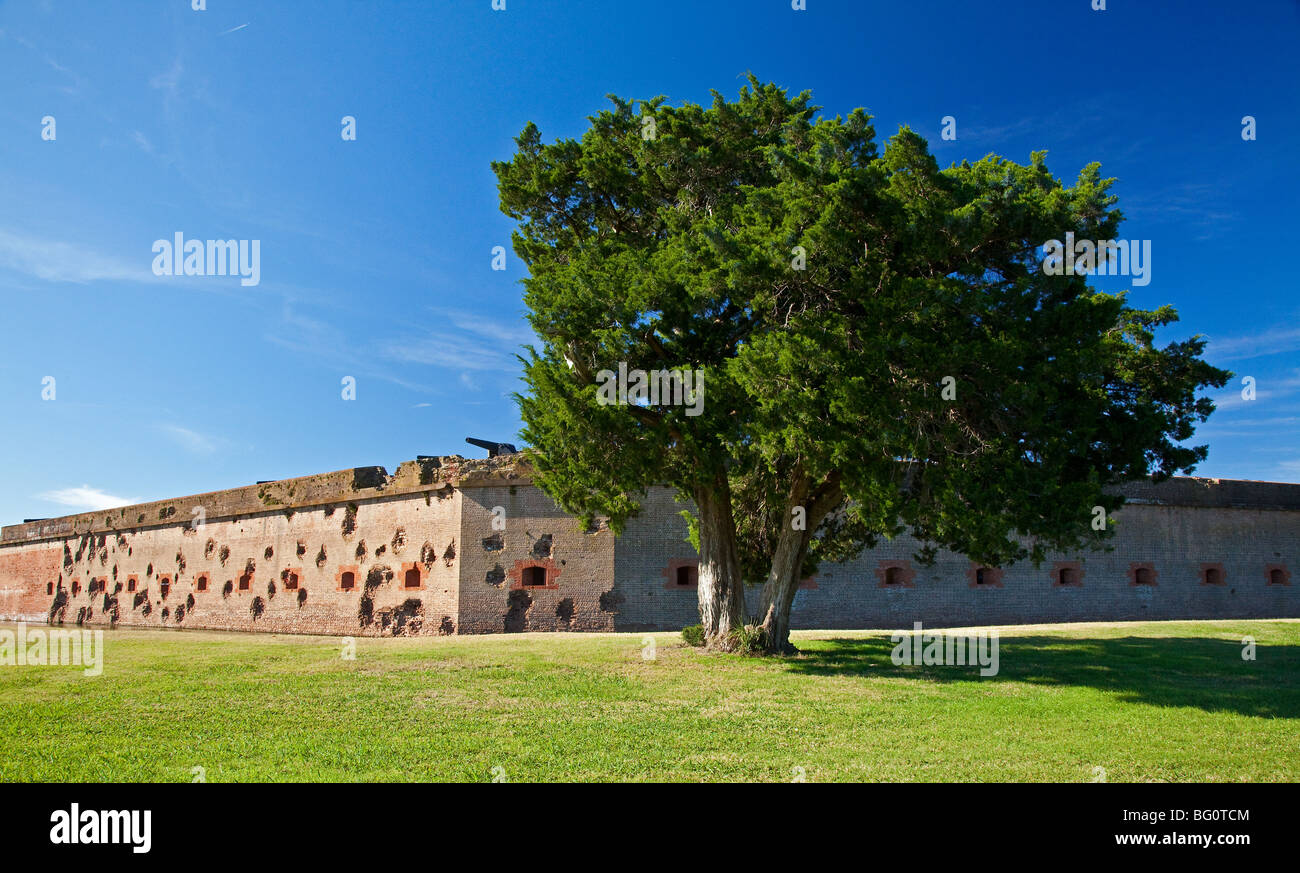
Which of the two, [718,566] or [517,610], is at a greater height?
[718,566]

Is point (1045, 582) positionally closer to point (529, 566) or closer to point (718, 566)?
point (718, 566)

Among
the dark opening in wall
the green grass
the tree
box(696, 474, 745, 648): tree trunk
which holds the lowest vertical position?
the dark opening in wall

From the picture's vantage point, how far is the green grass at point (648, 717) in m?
5.82

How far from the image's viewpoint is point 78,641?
17.1 meters

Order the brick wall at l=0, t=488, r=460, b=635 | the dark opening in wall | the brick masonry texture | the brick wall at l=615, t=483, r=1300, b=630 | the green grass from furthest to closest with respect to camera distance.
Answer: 1. the brick wall at l=0, t=488, r=460, b=635
2. the brick wall at l=615, t=483, r=1300, b=630
3. the brick masonry texture
4. the dark opening in wall
5. the green grass

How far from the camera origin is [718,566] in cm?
1369

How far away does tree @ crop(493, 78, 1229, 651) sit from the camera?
10.1 metres

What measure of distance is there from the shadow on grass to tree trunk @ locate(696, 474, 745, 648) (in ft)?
4.69

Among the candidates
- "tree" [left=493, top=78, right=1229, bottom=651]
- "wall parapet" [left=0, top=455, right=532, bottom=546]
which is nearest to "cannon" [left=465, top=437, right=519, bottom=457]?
"wall parapet" [left=0, top=455, right=532, bottom=546]

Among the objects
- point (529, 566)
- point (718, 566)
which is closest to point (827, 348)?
point (718, 566)

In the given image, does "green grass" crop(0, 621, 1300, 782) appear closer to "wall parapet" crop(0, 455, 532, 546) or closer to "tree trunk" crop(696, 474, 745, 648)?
"tree trunk" crop(696, 474, 745, 648)

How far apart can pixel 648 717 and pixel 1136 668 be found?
8.49m
